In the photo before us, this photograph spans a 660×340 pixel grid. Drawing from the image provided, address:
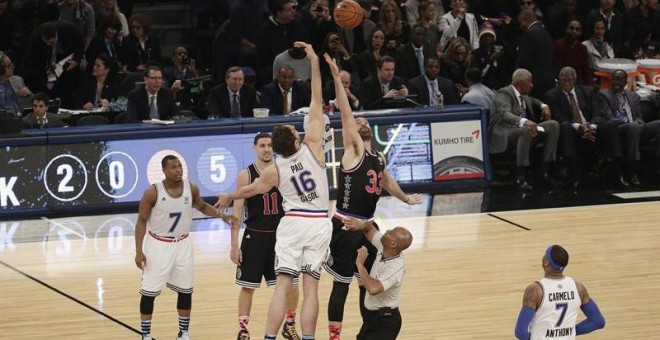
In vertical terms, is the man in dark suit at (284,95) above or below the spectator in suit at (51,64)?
below

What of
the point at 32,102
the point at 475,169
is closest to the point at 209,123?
the point at 32,102

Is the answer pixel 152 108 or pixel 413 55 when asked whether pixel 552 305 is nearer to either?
pixel 152 108

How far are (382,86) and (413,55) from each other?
4.35 feet

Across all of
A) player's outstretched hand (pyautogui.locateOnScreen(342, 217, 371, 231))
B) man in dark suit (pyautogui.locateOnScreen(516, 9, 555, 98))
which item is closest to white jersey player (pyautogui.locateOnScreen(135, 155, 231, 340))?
player's outstretched hand (pyautogui.locateOnScreen(342, 217, 371, 231))

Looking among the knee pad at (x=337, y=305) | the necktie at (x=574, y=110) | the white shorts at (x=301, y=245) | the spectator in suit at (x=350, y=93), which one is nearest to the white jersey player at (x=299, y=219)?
the white shorts at (x=301, y=245)

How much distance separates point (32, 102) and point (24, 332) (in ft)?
23.4

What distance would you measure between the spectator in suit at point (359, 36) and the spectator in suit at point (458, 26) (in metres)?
1.31

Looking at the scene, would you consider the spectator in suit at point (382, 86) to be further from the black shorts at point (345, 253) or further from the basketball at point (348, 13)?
the black shorts at point (345, 253)

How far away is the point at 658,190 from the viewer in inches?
761

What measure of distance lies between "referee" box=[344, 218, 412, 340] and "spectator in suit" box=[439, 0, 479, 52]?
11.8 m

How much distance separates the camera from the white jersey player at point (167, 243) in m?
12.0

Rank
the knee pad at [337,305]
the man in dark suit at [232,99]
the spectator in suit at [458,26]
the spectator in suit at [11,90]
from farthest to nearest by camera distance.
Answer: the spectator in suit at [458,26] → the man in dark suit at [232,99] → the spectator in suit at [11,90] → the knee pad at [337,305]

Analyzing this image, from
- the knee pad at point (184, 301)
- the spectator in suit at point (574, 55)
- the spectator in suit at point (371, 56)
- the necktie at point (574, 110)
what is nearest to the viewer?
the knee pad at point (184, 301)

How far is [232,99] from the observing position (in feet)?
63.9
